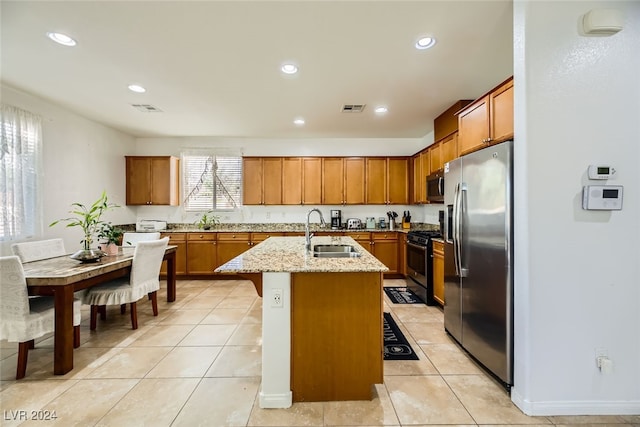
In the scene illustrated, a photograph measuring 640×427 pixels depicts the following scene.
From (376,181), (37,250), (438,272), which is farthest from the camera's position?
(376,181)

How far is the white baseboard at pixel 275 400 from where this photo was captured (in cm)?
180

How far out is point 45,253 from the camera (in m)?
2.98

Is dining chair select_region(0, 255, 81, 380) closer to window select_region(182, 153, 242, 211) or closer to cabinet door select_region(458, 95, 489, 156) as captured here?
window select_region(182, 153, 242, 211)

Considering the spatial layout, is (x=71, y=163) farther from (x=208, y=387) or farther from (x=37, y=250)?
(x=208, y=387)

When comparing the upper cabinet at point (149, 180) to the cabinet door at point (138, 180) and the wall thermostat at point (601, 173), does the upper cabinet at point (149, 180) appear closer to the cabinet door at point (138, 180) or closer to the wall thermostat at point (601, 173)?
the cabinet door at point (138, 180)

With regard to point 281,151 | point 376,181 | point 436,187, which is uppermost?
point 281,151

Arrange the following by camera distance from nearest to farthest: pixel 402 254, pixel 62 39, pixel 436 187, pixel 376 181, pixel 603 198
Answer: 1. pixel 603 198
2. pixel 62 39
3. pixel 436 187
4. pixel 402 254
5. pixel 376 181

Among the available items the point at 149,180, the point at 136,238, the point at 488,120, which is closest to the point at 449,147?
the point at 488,120

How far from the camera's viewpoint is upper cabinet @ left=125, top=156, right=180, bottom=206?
524 cm

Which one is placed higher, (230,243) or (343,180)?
(343,180)

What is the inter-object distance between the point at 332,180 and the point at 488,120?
329cm

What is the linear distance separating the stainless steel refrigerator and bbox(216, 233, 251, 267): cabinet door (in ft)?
11.7

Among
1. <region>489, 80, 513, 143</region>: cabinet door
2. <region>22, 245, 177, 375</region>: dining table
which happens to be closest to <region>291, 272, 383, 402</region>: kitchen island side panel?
<region>489, 80, 513, 143</region>: cabinet door

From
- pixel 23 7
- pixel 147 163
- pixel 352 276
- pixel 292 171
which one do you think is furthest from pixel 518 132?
pixel 147 163
